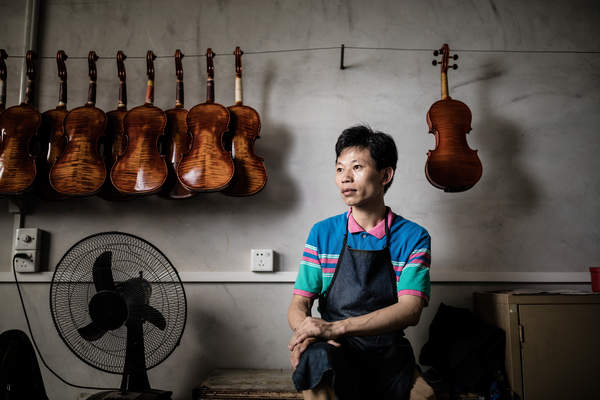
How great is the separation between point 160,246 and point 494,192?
1844 mm

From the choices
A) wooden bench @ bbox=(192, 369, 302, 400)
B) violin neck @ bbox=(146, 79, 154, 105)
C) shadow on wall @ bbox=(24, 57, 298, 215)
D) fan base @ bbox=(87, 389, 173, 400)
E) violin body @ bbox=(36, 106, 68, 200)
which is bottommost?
wooden bench @ bbox=(192, 369, 302, 400)

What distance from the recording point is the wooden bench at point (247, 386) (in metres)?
1.72

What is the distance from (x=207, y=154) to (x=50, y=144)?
83 cm

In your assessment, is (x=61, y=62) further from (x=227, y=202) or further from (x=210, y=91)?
(x=227, y=202)

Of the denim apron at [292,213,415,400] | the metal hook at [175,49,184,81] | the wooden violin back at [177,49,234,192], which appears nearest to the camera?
the denim apron at [292,213,415,400]

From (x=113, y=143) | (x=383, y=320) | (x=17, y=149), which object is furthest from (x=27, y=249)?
(x=383, y=320)

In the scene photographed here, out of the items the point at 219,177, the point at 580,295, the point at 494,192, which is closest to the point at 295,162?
the point at 219,177

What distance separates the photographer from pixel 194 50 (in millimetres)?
2410

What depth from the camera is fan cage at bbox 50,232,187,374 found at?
5.46 feet

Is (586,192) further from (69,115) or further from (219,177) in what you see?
(69,115)

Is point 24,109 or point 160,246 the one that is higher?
point 24,109

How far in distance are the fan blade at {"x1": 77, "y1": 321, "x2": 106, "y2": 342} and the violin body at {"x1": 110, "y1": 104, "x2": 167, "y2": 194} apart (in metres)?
0.63

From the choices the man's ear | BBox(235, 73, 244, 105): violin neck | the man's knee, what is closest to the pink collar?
the man's ear

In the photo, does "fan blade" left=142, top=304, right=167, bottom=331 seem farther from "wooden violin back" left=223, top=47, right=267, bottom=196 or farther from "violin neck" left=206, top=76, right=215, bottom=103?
"violin neck" left=206, top=76, right=215, bottom=103
